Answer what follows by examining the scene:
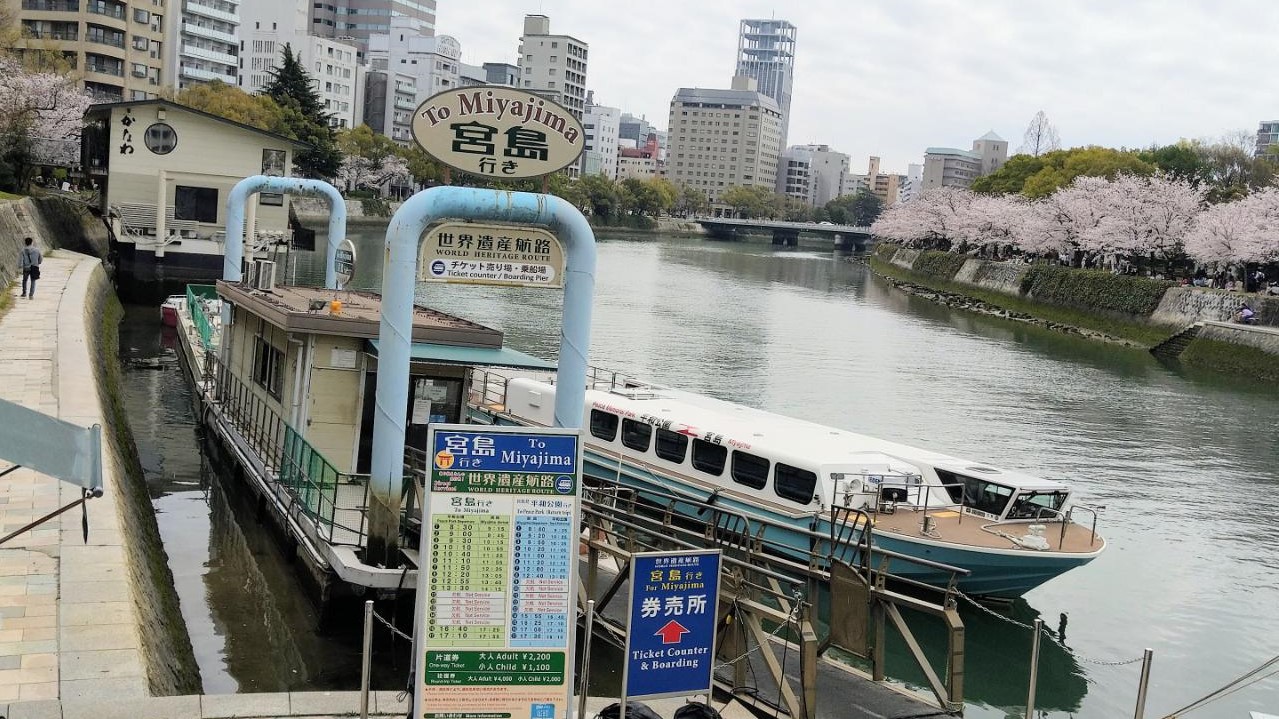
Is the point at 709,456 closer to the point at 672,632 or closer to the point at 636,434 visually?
the point at 636,434

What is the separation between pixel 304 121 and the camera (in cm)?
9238

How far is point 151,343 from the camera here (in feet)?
122

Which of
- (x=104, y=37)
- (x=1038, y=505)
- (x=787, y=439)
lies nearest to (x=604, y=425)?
(x=787, y=439)

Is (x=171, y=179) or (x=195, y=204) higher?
(x=171, y=179)

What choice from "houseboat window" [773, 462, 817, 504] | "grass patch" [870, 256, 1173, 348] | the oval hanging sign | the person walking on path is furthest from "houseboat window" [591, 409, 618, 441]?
"grass patch" [870, 256, 1173, 348]

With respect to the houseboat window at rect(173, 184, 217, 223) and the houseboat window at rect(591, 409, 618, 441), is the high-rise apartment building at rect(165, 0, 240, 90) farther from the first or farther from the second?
the houseboat window at rect(591, 409, 618, 441)

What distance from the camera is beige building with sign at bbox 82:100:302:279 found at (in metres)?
49.9

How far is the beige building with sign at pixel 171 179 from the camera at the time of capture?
4994cm

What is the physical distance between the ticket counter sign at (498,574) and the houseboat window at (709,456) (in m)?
11.4

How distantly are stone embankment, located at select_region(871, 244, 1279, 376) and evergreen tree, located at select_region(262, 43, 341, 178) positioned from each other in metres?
48.5

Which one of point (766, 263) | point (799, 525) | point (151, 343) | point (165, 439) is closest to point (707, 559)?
point (799, 525)

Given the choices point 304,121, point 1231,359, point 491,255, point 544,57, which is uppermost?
point 544,57

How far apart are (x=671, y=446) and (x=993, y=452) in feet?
46.4

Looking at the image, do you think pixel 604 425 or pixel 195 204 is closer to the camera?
pixel 604 425
